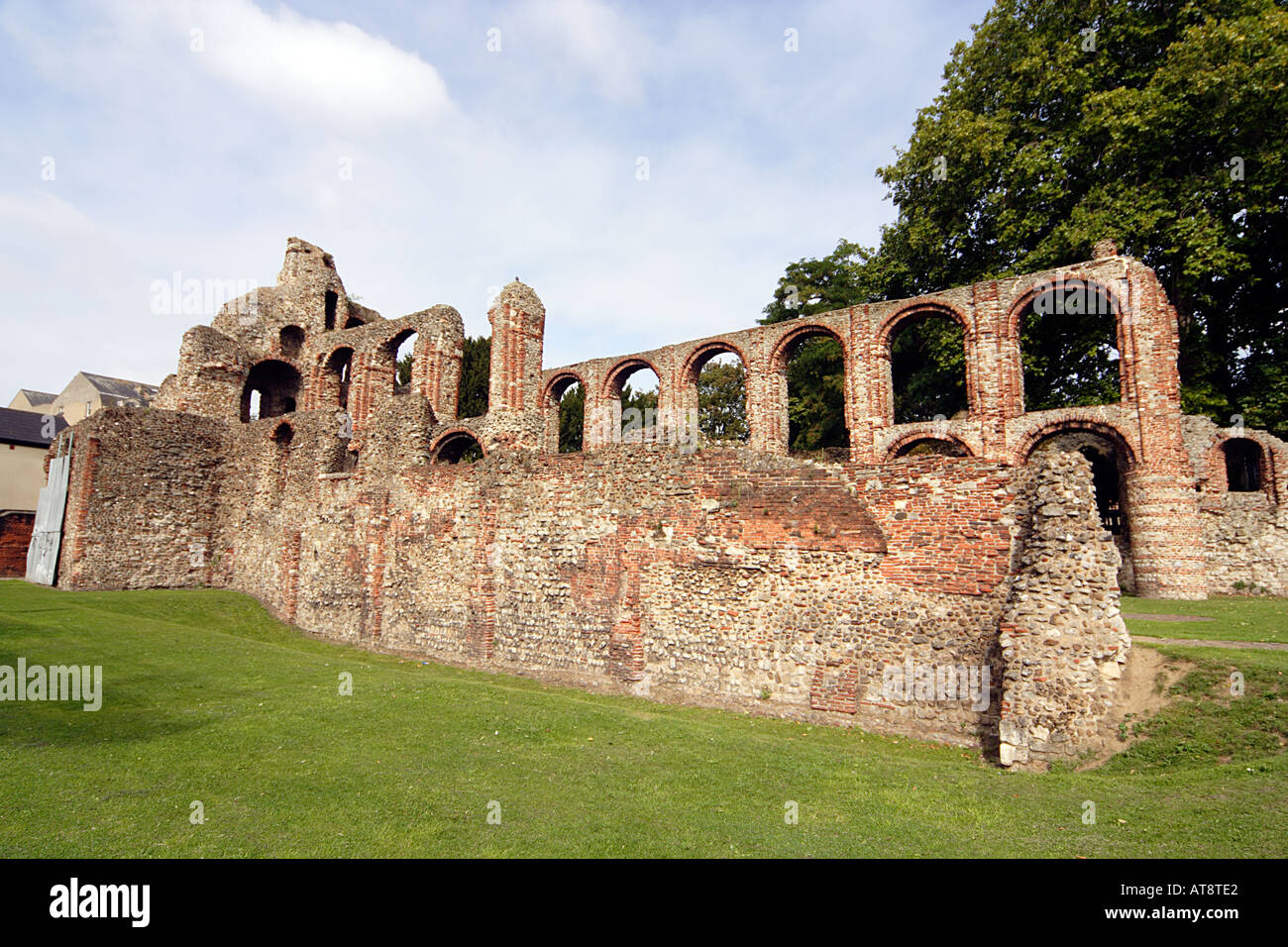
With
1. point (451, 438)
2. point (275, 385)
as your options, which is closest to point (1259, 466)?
point (451, 438)

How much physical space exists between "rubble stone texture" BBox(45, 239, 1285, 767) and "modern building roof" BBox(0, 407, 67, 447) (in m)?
12.2

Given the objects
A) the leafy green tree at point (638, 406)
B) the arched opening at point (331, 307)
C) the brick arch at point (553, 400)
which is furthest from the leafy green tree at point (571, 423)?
the arched opening at point (331, 307)

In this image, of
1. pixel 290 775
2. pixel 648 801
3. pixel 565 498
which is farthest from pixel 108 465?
pixel 648 801

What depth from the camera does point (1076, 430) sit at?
2181 centimetres

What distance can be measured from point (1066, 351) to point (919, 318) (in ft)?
18.3

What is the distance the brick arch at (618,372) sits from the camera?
101 feet

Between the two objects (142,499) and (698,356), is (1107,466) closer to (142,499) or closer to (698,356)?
(698,356)

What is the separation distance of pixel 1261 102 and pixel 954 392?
1279cm

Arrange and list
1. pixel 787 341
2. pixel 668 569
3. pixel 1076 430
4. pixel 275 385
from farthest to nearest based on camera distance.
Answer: pixel 275 385 < pixel 787 341 < pixel 1076 430 < pixel 668 569

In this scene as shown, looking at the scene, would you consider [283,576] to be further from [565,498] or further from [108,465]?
A: [565,498]

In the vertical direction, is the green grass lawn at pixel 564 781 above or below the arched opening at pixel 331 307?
below

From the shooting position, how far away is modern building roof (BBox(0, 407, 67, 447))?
3444 centimetres

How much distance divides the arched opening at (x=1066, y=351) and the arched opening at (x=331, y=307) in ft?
93.3

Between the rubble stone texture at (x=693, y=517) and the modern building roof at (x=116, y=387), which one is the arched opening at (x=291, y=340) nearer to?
the rubble stone texture at (x=693, y=517)
